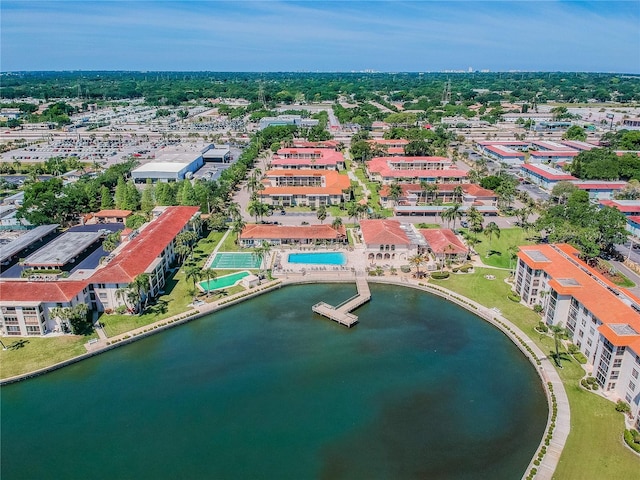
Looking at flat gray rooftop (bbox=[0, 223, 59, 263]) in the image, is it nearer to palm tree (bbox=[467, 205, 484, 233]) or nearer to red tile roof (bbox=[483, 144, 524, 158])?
palm tree (bbox=[467, 205, 484, 233])

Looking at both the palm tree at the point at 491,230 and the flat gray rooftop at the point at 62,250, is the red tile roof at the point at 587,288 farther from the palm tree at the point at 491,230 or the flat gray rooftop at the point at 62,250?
the flat gray rooftop at the point at 62,250

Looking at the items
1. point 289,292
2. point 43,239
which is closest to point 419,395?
point 289,292

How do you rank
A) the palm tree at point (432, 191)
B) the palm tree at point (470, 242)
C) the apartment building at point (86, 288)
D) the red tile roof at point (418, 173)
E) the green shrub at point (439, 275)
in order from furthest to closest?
the red tile roof at point (418, 173) → the palm tree at point (432, 191) → the palm tree at point (470, 242) → the green shrub at point (439, 275) → the apartment building at point (86, 288)

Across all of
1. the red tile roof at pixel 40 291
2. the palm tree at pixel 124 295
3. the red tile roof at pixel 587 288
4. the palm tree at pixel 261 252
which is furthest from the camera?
the palm tree at pixel 261 252

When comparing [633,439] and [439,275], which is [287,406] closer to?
[633,439]

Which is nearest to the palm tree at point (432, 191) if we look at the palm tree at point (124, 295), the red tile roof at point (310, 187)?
the red tile roof at point (310, 187)

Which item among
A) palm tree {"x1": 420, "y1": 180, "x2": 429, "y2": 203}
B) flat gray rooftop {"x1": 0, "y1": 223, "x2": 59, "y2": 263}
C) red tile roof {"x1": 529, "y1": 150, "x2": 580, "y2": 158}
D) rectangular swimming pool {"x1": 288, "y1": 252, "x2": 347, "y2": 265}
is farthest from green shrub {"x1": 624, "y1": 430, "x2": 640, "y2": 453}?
red tile roof {"x1": 529, "y1": 150, "x2": 580, "y2": 158}
